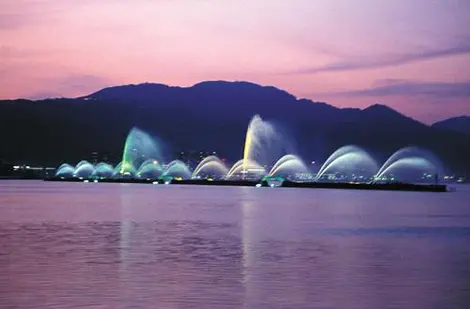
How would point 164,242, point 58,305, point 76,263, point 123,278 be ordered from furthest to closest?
point 164,242 → point 76,263 → point 123,278 → point 58,305

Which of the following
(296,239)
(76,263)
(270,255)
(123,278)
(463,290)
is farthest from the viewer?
(296,239)

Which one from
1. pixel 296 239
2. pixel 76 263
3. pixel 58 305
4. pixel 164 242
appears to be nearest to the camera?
pixel 58 305

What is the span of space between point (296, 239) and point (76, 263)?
13.9m

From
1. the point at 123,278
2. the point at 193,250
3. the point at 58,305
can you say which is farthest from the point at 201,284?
the point at 193,250

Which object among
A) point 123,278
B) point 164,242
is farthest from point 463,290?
point 164,242

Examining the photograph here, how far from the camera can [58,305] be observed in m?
19.4

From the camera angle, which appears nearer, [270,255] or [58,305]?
[58,305]

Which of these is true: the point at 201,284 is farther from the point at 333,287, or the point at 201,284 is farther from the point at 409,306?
the point at 409,306

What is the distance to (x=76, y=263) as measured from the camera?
27.6m

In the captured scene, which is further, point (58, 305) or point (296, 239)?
point (296, 239)

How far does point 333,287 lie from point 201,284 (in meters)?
3.38

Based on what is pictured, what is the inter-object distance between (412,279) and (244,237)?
16.4 m

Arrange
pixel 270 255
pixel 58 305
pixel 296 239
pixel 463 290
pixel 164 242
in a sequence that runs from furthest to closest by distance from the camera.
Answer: pixel 296 239 → pixel 164 242 → pixel 270 255 → pixel 463 290 → pixel 58 305

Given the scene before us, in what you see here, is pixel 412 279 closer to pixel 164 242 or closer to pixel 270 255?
pixel 270 255
